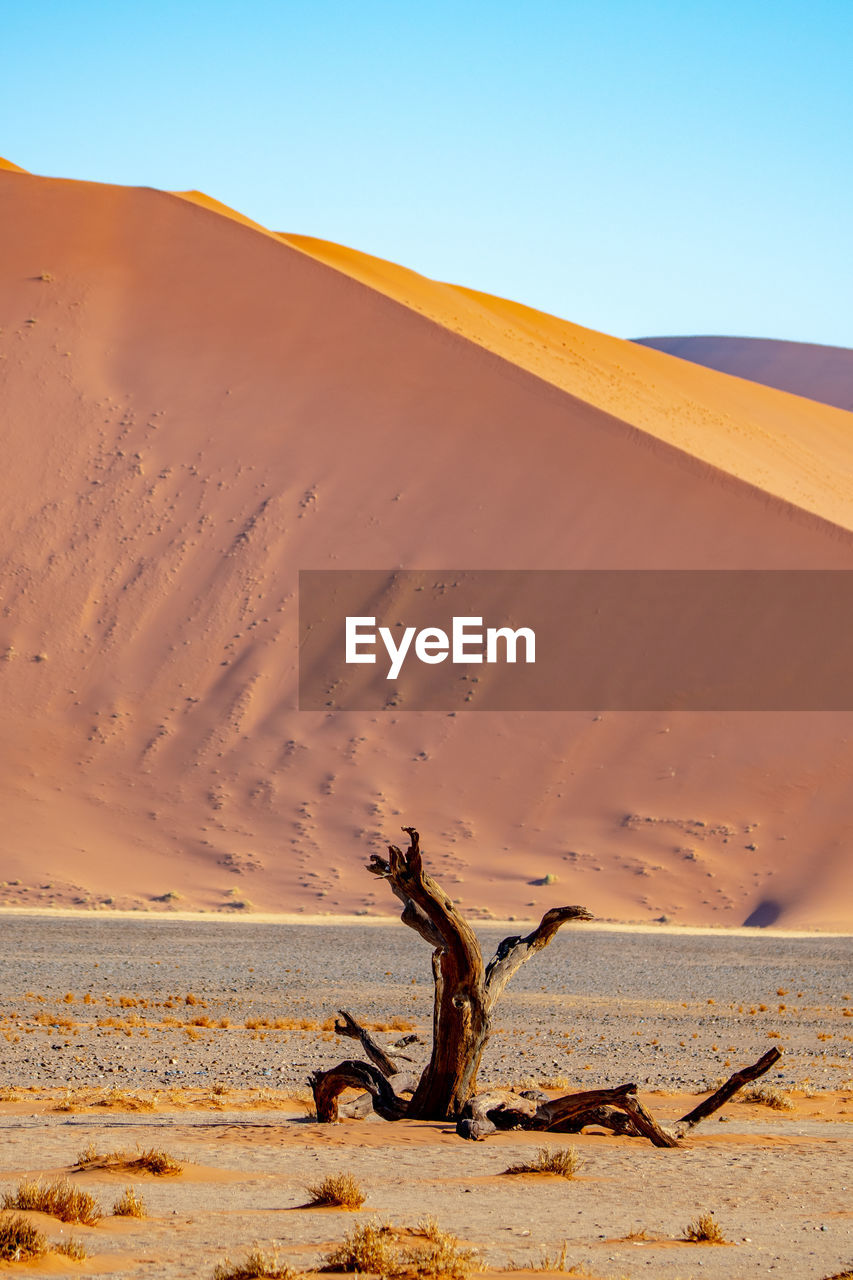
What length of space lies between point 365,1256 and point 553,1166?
3055mm

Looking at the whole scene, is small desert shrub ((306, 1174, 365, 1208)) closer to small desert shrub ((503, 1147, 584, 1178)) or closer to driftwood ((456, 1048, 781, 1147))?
small desert shrub ((503, 1147, 584, 1178))

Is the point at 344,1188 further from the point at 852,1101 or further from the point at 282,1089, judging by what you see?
the point at 852,1101

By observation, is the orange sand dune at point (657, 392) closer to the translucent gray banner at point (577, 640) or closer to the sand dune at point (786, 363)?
the translucent gray banner at point (577, 640)

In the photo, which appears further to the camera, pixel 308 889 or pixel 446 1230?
pixel 308 889

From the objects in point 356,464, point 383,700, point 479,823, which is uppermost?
point 356,464

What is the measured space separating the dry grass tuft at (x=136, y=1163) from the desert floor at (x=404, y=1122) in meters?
0.11

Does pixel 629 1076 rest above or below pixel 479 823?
below

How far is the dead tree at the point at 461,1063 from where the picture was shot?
33.5 ft

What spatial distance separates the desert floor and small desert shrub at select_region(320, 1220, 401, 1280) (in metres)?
0.17

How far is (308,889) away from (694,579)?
43.2 ft

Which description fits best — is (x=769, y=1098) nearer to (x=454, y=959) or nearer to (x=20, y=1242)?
(x=454, y=959)

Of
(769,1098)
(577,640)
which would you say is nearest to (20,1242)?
(769,1098)

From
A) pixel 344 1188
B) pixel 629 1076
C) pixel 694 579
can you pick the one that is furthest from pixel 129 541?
pixel 344 1188

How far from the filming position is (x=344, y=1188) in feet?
27.2
